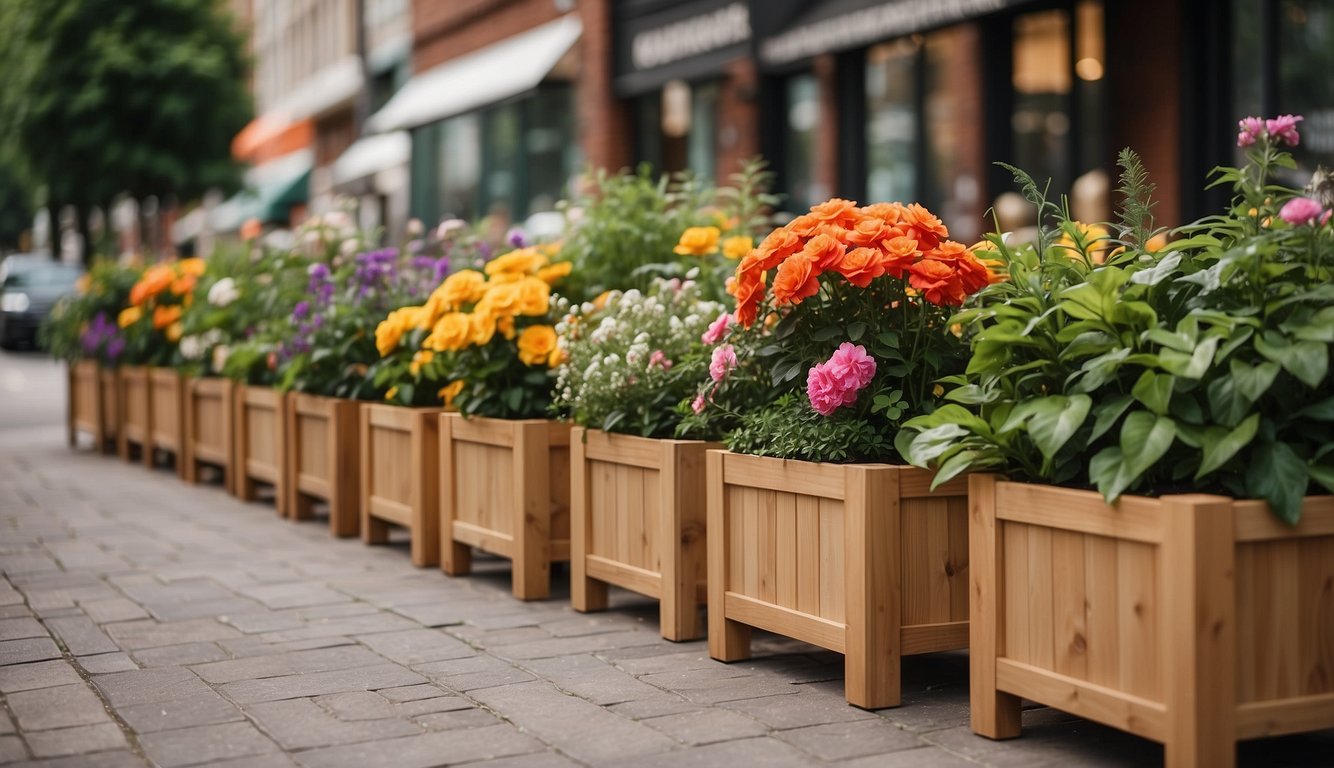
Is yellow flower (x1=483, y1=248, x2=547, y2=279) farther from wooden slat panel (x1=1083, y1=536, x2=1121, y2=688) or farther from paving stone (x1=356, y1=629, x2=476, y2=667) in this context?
wooden slat panel (x1=1083, y1=536, x2=1121, y2=688)

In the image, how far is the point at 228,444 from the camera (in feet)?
30.0

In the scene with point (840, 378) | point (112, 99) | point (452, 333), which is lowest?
point (840, 378)

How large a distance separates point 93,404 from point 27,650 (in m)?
7.24

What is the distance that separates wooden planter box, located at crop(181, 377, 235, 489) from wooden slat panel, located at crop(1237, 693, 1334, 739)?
A: 6.73 m

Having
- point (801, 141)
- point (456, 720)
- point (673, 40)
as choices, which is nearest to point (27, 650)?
point (456, 720)

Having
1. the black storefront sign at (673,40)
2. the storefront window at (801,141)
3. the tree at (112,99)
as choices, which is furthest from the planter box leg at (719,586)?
the tree at (112,99)

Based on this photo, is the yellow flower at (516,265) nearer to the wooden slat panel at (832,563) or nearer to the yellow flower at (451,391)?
the yellow flower at (451,391)

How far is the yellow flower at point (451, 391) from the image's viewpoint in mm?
6316

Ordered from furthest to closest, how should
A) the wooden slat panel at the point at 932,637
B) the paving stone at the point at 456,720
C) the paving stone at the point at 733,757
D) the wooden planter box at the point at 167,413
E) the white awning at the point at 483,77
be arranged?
the white awning at the point at 483,77, the wooden planter box at the point at 167,413, the wooden slat panel at the point at 932,637, the paving stone at the point at 456,720, the paving stone at the point at 733,757

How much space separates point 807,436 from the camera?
4.41 metres

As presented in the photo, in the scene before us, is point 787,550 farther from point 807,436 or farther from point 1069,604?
point 1069,604

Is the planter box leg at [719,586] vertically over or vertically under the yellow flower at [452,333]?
under

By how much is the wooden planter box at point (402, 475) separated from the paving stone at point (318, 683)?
1.95 meters

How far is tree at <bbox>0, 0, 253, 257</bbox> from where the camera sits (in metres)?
26.2
